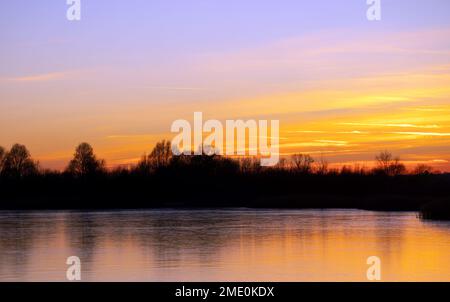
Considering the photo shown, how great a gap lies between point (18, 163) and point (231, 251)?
2050 inches

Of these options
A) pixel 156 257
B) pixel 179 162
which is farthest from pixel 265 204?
pixel 156 257

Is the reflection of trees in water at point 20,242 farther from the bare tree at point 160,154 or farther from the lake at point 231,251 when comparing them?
the bare tree at point 160,154

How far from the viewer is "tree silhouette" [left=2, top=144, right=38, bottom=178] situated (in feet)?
224

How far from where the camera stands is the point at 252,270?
17.0 meters

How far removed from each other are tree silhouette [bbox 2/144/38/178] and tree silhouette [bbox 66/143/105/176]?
3.72 metres

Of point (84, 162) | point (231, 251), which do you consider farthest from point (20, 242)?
point (84, 162)

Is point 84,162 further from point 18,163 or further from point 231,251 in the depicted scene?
point 231,251

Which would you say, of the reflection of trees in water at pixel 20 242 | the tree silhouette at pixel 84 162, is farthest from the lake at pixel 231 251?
the tree silhouette at pixel 84 162

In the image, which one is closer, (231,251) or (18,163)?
(231,251)

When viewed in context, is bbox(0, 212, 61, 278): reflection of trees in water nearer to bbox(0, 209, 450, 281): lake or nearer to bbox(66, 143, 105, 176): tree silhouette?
bbox(0, 209, 450, 281): lake

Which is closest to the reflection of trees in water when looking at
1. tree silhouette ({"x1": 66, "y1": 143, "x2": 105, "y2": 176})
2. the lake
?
the lake

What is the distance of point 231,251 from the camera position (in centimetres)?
2102

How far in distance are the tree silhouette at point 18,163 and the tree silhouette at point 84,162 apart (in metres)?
3.72
